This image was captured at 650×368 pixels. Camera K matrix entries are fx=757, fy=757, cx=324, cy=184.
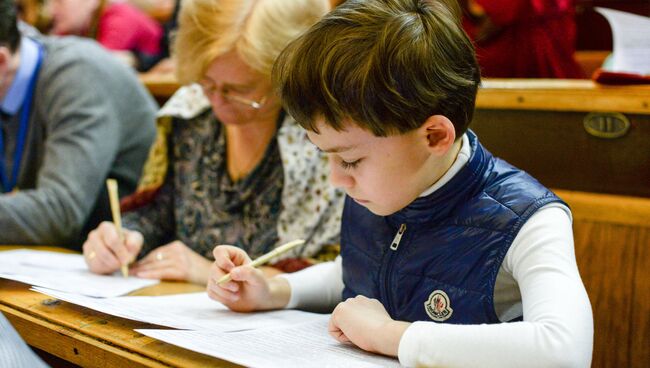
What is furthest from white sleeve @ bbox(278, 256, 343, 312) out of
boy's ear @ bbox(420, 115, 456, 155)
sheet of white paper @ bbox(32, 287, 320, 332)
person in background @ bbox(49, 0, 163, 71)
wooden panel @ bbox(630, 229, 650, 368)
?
person in background @ bbox(49, 0, 163, 71)

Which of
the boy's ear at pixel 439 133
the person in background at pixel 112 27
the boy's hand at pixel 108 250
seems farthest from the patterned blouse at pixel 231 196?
the person in background at pixel 112 27

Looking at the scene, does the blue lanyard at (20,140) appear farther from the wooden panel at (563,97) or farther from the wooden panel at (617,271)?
the wooden panel at (617,271)

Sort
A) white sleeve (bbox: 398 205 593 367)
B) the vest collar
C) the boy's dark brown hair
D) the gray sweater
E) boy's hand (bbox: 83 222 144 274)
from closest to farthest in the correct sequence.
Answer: white sleeve (bbox: 398 205 593 367) < the boy's dark brown hair < the vest collar < boy's hand (bbox: 83 222 144 274) < the gray sweater

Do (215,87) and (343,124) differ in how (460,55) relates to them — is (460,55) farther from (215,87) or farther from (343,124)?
(215,87)

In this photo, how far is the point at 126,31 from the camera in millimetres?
3477

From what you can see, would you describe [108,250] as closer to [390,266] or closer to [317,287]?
[317,287]

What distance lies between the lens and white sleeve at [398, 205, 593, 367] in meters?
0.77

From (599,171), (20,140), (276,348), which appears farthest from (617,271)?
(20,140)

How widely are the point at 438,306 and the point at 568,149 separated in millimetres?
528

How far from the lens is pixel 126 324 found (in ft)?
3.29

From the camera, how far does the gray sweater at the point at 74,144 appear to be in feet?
5.34

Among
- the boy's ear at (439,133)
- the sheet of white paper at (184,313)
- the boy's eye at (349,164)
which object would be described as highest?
the boy's ear at (439,133)

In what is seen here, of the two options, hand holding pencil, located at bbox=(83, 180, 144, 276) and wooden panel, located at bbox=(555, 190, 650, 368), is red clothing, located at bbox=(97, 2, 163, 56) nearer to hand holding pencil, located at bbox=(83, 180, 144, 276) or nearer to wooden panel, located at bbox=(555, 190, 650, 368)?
hand holding pencil, located at bbox=(83, 180, 144, 276)

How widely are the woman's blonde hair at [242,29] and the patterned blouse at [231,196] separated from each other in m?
0.17
